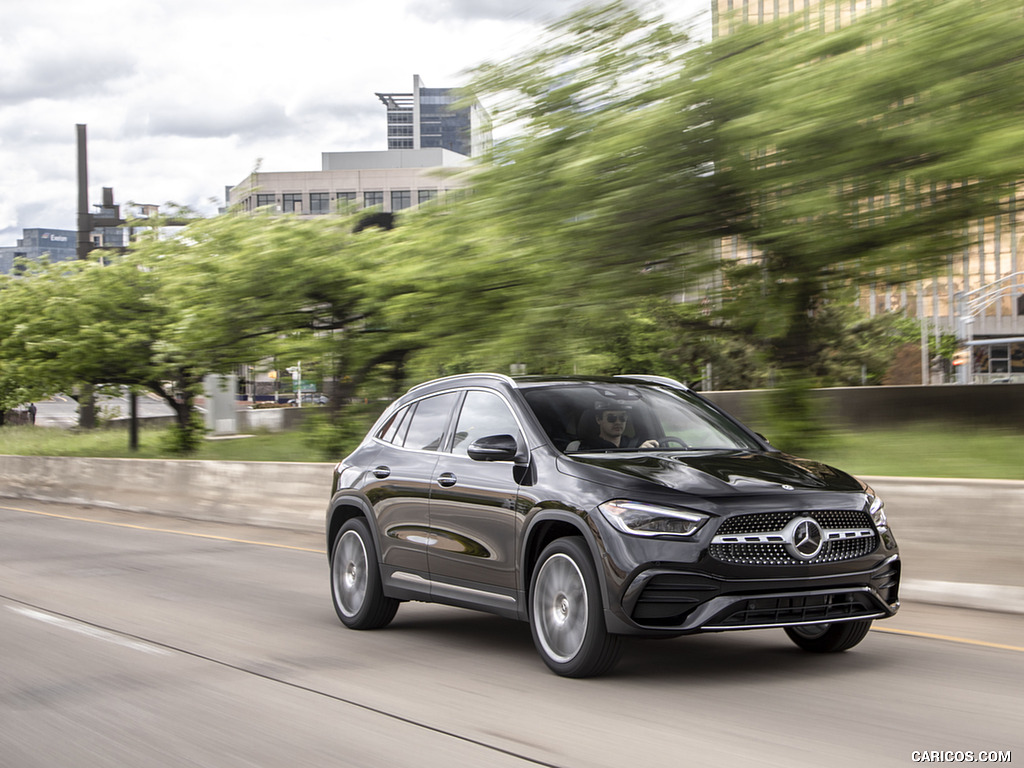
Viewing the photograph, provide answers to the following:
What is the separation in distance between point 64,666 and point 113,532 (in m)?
10.7

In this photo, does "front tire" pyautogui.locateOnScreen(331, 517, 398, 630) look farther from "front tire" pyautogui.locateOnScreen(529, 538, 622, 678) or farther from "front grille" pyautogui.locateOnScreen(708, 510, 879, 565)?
"front grille" pyautogui.locateOnScreen(708, 510, 879, 565)

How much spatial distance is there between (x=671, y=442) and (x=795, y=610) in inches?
57.4

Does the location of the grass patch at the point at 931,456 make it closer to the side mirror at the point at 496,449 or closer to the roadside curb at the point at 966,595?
the roadside curb at the point at 966,595

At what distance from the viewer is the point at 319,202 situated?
129000 mm

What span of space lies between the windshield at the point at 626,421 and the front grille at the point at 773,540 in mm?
1108

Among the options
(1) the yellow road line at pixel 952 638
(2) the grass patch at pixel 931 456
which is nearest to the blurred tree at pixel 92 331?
(2) the grass patch at pixel 931 456

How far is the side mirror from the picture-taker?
22.8ft

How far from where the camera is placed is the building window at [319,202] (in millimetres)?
128000

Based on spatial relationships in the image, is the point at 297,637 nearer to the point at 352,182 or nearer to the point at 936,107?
the point at 936,107

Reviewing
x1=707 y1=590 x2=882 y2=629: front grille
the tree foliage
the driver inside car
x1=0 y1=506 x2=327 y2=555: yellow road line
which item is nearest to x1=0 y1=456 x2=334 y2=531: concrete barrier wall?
x1=0 y1=506 x2=327 y2=555: yellow road line

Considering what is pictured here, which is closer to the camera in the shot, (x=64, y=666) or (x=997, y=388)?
(x=64, y=666)

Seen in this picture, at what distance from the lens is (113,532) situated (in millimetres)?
17750

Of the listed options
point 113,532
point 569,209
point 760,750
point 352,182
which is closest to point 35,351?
point 113,532

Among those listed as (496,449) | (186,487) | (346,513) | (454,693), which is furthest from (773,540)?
(186,487)
